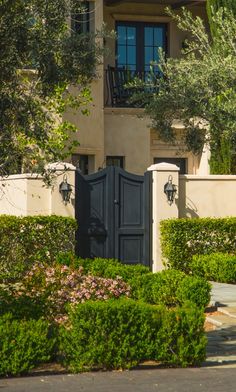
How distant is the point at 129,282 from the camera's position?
16297 millimetres

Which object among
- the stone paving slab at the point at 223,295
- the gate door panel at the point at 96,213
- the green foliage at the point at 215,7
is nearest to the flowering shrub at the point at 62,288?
the stone paving slab at the point at 223,295

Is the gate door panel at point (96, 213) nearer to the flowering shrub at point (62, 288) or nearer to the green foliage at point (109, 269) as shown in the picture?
the green foliage at point (109, 269)

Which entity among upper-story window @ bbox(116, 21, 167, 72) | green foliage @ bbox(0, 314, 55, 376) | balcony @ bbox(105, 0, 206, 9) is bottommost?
green foliage @ bbox(0, 314, 55, 376)

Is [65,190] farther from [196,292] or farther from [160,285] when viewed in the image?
[196,292]

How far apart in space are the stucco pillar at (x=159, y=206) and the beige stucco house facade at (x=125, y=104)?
2.79 m

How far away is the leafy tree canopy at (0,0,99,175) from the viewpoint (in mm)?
11336

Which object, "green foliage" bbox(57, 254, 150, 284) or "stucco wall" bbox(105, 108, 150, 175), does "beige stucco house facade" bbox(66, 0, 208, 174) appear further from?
"green foliage" bbox(57, 254, 150, 284)

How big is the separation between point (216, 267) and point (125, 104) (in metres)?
7.61

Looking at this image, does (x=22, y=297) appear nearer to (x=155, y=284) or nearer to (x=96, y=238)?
(x=155, y=284)

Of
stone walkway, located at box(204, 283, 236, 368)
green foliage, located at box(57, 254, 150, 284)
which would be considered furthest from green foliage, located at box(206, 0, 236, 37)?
green foliage, located at box(57, 254, 150, 284)

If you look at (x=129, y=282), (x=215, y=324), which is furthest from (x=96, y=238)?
(x=215, y=324)

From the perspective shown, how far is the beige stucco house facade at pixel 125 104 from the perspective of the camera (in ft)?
83.0

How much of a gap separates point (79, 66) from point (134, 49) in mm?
15779

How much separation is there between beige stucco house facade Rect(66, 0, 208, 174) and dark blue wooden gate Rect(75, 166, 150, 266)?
297 centimetres
